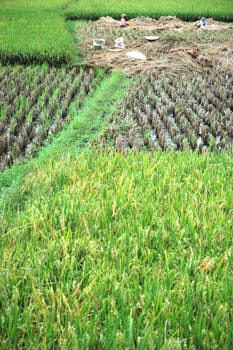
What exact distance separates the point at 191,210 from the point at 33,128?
8.46 ft

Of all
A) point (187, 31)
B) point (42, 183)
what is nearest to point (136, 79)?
point (42, 183)

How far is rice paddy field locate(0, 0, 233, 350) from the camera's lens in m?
1.99

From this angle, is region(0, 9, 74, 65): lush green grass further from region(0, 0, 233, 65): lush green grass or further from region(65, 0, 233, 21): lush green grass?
region(65, 0, 233, 21): lush green grass

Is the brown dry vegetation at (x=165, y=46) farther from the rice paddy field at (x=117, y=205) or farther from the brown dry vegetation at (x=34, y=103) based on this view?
the brown dry vegetation at (x=34, y=103)

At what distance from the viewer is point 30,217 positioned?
9.54 feet

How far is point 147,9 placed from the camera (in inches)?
545

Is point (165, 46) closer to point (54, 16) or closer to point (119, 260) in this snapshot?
point (54, 16)

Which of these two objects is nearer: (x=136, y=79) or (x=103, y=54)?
(x=136, y=79)

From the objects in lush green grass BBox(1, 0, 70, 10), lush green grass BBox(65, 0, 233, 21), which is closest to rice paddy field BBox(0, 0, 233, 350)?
lush green grass BBox(65, 0, 233, 21)

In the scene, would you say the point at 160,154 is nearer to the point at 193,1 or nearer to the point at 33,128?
the point at 33,128

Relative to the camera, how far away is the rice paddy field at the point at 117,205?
199cm

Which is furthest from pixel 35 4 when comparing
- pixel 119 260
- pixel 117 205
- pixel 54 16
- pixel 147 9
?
pixel 119 260

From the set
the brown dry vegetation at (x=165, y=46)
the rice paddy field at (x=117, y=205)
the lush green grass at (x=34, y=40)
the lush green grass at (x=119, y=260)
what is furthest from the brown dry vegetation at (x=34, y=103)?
the lush green grass at (x=119, y=260)

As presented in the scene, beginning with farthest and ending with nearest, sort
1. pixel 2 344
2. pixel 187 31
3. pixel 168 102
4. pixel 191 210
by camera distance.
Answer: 1. pixel 187 31
2. pixel 168 102
3. pixel 191 210
4. pixel 2 344
